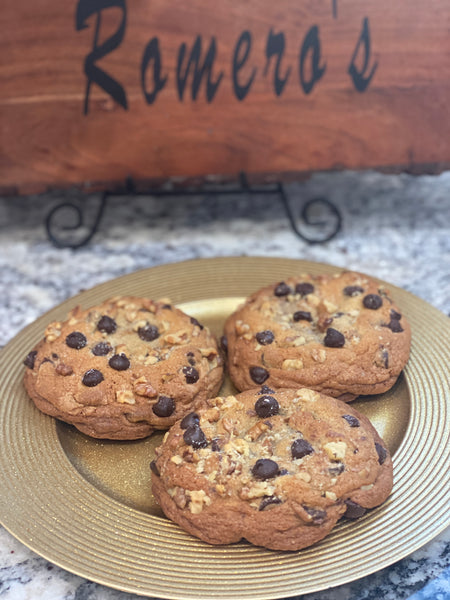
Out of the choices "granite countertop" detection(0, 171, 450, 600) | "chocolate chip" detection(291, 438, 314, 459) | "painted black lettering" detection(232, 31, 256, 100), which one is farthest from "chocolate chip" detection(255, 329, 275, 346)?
"painted black lettering" detection(232, 31, 256, 100)

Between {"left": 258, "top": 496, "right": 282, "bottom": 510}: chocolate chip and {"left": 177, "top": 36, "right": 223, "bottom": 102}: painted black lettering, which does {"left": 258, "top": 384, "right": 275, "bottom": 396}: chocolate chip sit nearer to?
{"left": 258, "top": 496, "right": 282, "bottom": 510}: chocolate chip

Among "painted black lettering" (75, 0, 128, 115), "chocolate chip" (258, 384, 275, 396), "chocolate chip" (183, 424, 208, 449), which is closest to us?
"chocolate chip" (183, 424, 208, 449)

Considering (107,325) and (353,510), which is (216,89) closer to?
(107,325)

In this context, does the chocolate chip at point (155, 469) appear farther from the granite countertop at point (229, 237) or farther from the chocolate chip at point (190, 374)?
the granite countertop at point (229, 237)

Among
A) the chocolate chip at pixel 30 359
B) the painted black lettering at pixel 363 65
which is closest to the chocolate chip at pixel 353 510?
the chocolate chip at pixel 30 359

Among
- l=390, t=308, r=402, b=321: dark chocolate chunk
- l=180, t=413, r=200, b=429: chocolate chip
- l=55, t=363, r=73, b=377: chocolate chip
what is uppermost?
l=390, t=308, r=402, b=321: dark chocolate chunk

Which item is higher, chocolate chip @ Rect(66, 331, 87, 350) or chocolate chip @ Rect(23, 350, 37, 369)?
chocolate chip @ Rect(66, 331, 87, 350)

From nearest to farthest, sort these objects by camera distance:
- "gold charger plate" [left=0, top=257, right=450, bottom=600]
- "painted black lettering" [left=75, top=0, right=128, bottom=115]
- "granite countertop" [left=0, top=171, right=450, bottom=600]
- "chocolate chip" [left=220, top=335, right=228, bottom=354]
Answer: "gold charger plate" [left=0, top=257, right=450, bottom=600]
"chocolate chip" [left=220, top=335, right=228, bottom=354]
"painted black lettering" [left=75, top=0, right=128, bottom=115]
"granite countertop" [left=0, top=171, right=450, bottom=600]
